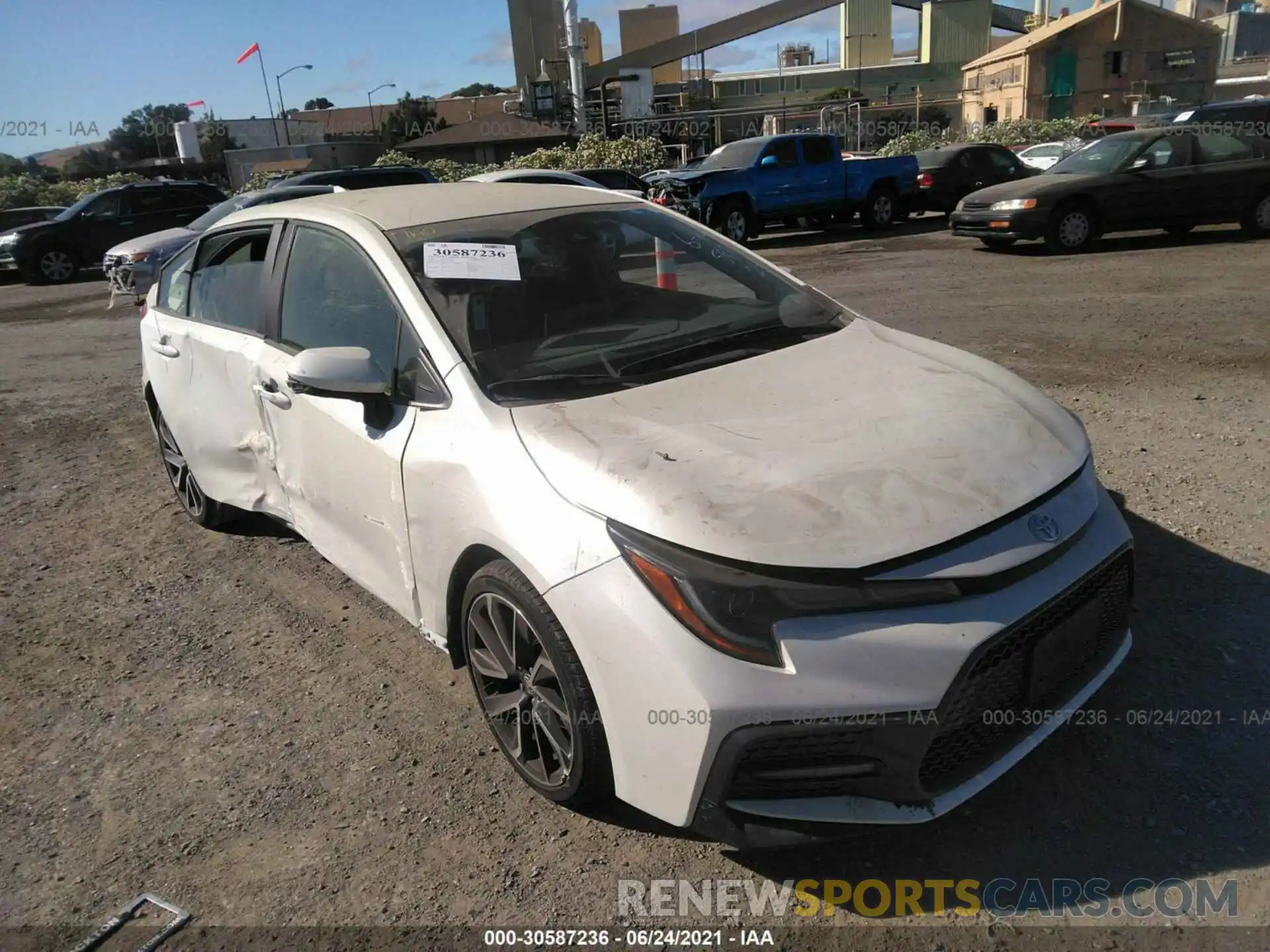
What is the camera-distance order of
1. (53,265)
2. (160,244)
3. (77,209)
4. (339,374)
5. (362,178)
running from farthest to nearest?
1. (77,209)
2. (53,265)
3. (362,178)
4. (160,244)
5. (339,374)

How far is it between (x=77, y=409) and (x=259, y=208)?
16.0 feet

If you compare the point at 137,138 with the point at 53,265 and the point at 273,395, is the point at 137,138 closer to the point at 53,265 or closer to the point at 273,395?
the point at 53,265

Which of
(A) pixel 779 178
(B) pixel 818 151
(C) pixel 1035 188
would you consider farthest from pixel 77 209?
(C) pixel 1035 188

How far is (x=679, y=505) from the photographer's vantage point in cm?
223

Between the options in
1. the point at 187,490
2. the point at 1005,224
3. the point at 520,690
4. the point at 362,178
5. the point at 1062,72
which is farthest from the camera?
the point at 1062,72

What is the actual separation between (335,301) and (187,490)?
219 centimetres

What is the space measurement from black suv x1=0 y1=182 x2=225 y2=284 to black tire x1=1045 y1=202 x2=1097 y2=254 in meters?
16.4

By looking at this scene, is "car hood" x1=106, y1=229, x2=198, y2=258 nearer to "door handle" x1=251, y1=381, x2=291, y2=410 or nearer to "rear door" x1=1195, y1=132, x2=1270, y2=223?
"door handle" x1=251, y1=381, x2=291, y2=410

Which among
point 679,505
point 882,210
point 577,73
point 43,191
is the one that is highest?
point 577,73

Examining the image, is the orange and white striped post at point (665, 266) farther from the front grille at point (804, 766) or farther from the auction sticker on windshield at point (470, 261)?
the front grille at point (804, 766)

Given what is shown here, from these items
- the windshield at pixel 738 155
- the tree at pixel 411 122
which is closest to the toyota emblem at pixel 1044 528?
the windshield at pixel 738 155

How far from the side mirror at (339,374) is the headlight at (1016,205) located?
11.8 m

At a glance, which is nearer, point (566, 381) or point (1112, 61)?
point (566, 381)

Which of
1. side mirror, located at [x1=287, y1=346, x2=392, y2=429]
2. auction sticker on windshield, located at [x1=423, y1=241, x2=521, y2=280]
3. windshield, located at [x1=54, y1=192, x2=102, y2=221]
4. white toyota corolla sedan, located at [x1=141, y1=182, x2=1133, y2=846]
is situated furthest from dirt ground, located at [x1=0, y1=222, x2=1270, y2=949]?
windshield, located at [x1=54, y1=192, x2=102, y2=221]
